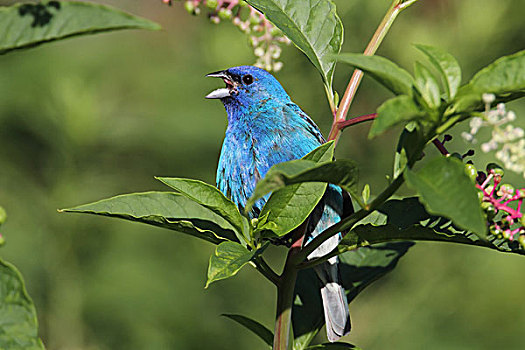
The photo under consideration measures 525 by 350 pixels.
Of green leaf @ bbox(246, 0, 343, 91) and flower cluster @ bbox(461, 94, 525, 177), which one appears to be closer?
flower cluster @ bbox(461, 94, 525, 177)

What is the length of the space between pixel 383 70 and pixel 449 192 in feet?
0.62

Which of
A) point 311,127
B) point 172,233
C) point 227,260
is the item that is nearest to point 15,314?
point 227,260

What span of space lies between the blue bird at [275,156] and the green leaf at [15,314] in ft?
2.97

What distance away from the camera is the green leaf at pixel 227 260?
1.12 m

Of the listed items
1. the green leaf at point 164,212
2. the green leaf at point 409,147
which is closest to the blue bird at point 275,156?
the green leaf at point 164,212

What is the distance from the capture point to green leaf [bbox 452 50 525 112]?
37.4 inches

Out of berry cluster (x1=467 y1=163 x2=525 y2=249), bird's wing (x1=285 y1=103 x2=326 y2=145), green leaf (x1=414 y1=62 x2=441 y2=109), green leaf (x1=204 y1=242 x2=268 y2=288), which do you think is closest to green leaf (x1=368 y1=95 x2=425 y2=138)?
green leaf (x1=414 y1=62 x2=441 y2=109)

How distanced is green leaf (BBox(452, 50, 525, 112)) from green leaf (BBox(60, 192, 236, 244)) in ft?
1.70

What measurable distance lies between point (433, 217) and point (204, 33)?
2630 mm

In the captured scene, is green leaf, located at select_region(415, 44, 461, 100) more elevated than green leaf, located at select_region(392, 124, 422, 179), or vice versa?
green leaf, located at select_region(415, 44, 461, 100)

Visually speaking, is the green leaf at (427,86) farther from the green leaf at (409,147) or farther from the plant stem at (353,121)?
the plant stem at (353,121)

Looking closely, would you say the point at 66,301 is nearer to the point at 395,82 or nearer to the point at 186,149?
the point at 186,149

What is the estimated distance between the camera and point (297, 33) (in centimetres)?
138

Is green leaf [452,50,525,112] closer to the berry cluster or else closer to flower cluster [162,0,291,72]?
the berry cluster
